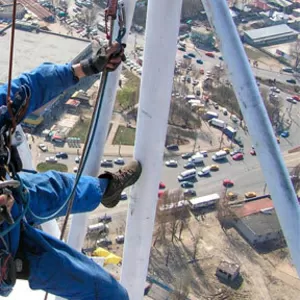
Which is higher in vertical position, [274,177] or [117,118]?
[274,177]

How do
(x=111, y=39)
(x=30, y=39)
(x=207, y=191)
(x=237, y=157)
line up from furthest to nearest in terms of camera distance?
(x=30, y=39)
(x=237, y=157)
(x=207, y=191)
(x=111, y=39)

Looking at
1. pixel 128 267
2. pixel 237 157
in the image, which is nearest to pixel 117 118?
pixel 237 157

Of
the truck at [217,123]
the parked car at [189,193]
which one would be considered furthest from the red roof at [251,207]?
the truck at [217,123]

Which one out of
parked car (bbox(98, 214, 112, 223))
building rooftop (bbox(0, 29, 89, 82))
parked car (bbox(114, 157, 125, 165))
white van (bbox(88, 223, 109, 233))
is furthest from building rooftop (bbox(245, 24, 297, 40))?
white van (bbox(88, 223, 109, 233))

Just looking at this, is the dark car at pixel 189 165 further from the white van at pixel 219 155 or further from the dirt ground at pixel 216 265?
the dirt ground at pixel 216 265

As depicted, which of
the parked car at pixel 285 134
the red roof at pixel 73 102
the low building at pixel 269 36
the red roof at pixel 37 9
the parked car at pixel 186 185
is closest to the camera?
the parked car at pixel 186 185

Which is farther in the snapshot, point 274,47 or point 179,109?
point 274,47

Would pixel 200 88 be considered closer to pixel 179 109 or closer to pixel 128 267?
pixel 179 109
